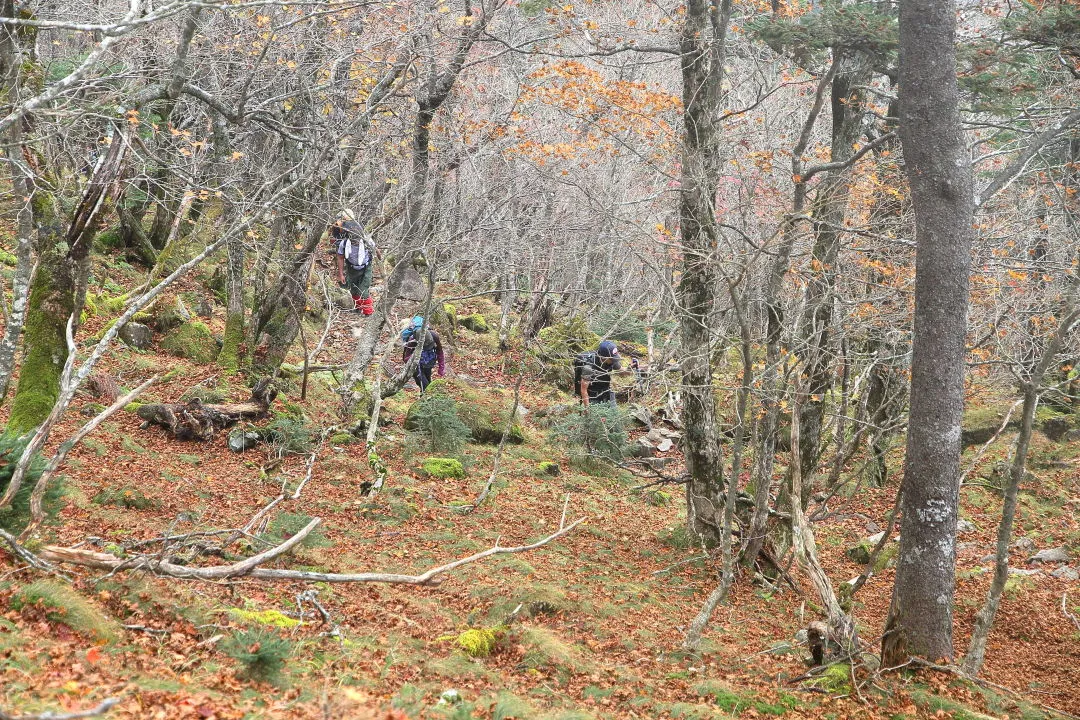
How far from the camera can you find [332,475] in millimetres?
11172

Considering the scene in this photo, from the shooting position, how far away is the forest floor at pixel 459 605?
4.44 metres

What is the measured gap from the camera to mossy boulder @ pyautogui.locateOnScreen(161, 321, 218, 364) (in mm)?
13945

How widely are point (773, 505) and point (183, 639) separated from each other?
7.85 m

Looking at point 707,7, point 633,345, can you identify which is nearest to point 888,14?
point 707,7

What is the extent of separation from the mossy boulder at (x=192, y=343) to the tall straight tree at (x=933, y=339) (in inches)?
456

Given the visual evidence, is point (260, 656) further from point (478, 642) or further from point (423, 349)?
point (423, 349)

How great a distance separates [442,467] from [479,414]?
283 centimetres

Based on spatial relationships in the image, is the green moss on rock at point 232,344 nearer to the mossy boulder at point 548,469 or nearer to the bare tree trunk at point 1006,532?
the mossy boulder at point 548,469

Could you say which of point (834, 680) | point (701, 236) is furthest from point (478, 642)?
point (701, 236)

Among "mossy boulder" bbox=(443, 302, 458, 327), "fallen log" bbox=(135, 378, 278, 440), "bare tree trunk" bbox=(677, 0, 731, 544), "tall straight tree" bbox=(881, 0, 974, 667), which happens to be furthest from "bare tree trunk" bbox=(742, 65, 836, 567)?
"mossy boulder" bbox=(443, 302, 458, 327)

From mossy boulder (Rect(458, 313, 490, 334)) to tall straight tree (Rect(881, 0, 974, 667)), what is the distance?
18.0 meters

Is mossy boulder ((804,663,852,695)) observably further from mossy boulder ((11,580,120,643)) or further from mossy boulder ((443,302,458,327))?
mossy boulder ((443,302,458,327))

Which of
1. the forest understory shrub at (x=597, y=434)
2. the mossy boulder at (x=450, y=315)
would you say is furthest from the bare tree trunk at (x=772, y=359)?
the mossy boulder at (x=450, y=315)

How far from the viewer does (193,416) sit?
36.5 feet
